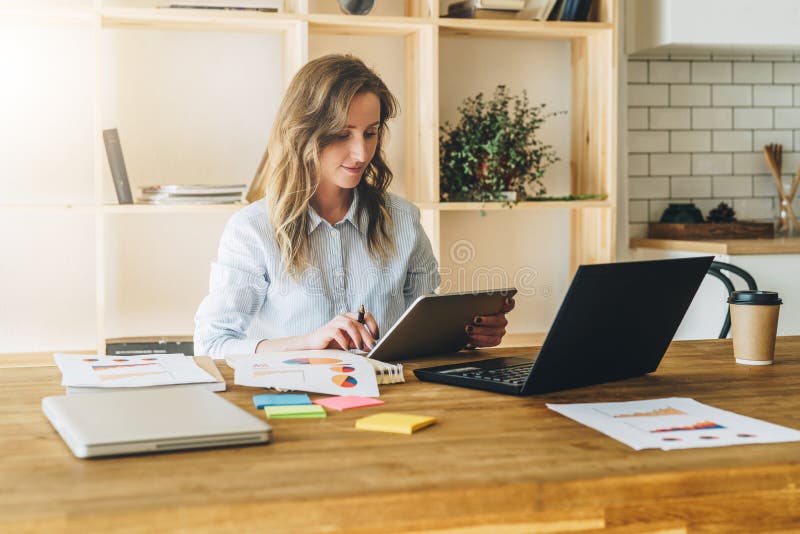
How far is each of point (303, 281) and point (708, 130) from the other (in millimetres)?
2382

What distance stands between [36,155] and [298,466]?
2.78 m

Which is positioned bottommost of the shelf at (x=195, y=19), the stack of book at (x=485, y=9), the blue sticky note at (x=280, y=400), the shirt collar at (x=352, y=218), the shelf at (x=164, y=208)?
the blue sticky note at (x=280, y=400)

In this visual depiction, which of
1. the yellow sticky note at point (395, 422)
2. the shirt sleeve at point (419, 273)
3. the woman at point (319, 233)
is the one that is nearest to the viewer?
the yellow sticky note at point (395, 422)

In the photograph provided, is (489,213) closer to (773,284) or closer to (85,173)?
(773,284)

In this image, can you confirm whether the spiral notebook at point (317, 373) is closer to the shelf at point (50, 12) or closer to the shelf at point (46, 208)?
the shelf at point (46, 208)

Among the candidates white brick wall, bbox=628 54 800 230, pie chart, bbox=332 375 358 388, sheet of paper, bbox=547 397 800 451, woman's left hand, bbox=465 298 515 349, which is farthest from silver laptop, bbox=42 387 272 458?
white brick wall, bbox=628 54 800 230

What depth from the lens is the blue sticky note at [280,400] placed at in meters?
1.31

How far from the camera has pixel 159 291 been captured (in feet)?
11.7

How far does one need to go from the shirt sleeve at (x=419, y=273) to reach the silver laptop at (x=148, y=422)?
1.34 m

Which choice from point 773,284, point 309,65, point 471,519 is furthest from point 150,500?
point 773,284

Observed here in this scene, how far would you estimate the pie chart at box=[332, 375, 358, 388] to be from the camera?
1.44 m

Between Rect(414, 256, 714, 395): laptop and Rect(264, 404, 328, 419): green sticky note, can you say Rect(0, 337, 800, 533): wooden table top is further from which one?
Rect(414, 256, 714, 395): laptop

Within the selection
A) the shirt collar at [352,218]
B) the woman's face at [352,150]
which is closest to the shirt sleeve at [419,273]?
the shirt collar at [352,218]

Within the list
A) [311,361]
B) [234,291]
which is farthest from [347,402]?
[234,291]
